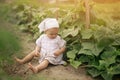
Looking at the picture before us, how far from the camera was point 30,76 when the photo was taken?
3352 mm

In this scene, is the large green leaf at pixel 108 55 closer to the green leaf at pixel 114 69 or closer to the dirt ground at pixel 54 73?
the green leaf at pixel 114 69

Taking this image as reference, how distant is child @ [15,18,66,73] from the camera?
3.64 m

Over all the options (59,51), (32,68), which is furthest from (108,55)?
(32,68)

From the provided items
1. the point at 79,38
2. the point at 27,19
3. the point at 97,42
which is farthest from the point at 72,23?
the point at 27,19

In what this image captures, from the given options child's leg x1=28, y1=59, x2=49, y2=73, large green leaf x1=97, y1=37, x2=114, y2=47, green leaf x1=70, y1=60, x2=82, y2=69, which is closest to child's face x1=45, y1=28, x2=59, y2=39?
child's leg x1=28, y1=59, x2=49, y2=73

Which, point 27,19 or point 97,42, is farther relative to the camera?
point 27,19

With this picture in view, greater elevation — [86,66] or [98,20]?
[98,20]

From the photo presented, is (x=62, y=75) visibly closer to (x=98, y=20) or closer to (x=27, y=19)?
(x=98, y=20)

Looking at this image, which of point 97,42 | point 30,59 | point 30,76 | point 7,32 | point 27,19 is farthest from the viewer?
point 27,19

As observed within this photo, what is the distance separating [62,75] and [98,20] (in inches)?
39.1

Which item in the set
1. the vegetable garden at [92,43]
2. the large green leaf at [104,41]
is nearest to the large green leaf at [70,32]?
the vegetable garden at [92,43]

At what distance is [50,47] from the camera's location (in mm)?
3715

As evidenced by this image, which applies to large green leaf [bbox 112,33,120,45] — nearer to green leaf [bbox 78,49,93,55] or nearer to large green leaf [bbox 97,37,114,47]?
large green leaf [bbox 97,37,114,47]

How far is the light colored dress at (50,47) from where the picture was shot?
3682mm
